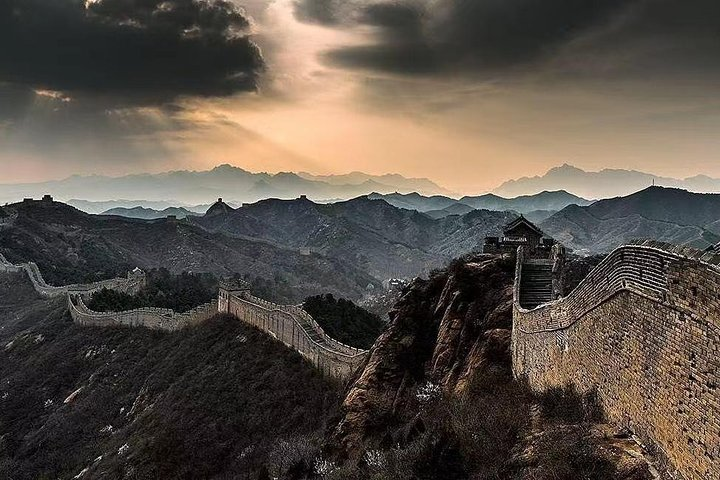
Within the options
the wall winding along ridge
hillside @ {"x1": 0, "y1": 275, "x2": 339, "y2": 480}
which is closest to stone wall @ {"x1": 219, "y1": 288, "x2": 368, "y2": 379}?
hillside @ {"x1": 0, "y1": 275, "x2": 339, "y2": 480}

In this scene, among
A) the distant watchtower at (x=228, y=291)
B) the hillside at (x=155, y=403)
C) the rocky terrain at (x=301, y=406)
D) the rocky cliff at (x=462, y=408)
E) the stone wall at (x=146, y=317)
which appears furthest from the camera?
the stone wall at (x=146, y=317)

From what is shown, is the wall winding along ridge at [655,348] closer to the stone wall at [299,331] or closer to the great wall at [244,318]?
the great wall at [244,318]

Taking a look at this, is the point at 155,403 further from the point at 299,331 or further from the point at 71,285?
the point at 71,285

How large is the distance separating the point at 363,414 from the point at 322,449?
230 centimetres

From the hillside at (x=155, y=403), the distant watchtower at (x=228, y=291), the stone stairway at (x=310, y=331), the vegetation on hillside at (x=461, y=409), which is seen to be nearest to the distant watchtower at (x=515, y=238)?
the vegetation on hillside at (x=461, y=409)

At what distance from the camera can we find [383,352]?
2055 centimetres

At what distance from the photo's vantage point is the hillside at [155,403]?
31.7 metres

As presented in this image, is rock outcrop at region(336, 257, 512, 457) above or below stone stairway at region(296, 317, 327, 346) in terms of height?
above

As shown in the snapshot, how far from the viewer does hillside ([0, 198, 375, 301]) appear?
373ft

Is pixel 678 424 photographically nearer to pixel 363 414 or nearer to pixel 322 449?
pixel 363 414

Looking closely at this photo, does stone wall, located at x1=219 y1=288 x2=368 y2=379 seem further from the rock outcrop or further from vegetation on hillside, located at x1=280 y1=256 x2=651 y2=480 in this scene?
vegetation on hillside, located at x1=280 y1=256 x2=651 y2=480

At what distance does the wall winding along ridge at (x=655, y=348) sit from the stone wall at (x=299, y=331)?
15.2m

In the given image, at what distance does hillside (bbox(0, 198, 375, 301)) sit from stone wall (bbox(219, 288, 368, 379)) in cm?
6069

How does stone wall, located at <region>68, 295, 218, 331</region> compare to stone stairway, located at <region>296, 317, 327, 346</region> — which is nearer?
stone stairway, located at <region>296, 317, 327, 346</region>
